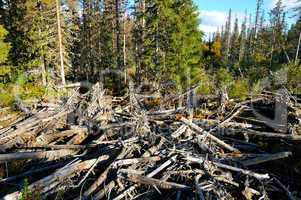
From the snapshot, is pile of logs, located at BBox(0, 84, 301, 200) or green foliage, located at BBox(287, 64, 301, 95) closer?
pile of logs, located at BBox(0, 84, 301, 200)

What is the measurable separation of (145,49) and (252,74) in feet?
30.6

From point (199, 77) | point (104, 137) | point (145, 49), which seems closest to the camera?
point (104, 137)

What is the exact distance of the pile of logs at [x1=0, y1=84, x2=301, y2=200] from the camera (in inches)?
217

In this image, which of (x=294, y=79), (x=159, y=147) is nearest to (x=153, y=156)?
(x=159, y=147)

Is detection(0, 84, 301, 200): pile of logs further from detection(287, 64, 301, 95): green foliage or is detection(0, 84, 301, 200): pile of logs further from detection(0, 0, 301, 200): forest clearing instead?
detection(287, 64, 301, 95): green foliage

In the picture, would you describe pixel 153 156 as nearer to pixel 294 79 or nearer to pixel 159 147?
pixel 159 147

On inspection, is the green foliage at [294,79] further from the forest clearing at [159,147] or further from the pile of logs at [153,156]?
the pile of logs at [153,156]

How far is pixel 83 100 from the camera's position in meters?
10.5

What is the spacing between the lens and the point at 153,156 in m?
6.22

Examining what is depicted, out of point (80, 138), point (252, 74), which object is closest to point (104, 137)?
point (80, 138)

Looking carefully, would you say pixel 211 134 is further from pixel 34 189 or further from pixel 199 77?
pixel 199 77

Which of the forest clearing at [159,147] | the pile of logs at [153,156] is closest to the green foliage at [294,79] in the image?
the forest clearing at [159,147]

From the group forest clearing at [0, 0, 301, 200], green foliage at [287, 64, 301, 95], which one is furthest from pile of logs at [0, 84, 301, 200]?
green foliage at [287, 64, 301, 95]

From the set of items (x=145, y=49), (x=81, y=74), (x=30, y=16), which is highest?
(x=30, y=16)
